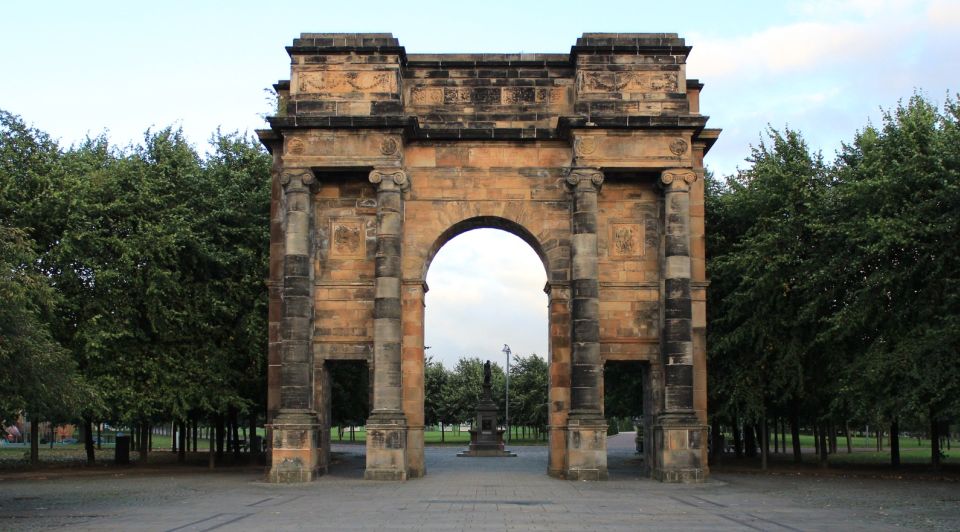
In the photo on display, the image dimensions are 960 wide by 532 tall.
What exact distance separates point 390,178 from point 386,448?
7.27 metres

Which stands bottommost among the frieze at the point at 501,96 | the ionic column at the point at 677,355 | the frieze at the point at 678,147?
the ionic column at the point at 677,355

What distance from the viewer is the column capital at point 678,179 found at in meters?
26.6

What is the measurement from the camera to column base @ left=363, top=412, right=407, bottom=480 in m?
25.3

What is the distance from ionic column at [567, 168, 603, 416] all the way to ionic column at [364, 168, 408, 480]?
15.4 feet

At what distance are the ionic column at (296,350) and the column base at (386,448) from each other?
160cm

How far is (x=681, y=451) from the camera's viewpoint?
25.5 m

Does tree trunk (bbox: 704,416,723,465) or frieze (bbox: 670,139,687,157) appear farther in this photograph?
tree trunk (bbox: 704,416,723,465)

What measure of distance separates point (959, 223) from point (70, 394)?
2161 centimetres

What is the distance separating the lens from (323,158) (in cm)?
2675

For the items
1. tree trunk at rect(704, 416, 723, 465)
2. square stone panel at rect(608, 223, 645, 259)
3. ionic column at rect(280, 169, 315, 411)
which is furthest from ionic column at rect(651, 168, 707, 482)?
tree trunk at rect(704, 416, 723, 465)

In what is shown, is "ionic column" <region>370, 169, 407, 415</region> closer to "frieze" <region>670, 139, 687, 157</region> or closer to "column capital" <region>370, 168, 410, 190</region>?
"column capital" <region>370, 168, 410, 190</region>

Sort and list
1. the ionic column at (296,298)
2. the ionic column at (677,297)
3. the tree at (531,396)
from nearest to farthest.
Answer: the ionic column at (677,297), the ionic column at (296,298), the tree at (531,396)

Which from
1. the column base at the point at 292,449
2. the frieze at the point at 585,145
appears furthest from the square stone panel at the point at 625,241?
the column base at the point at 292,449

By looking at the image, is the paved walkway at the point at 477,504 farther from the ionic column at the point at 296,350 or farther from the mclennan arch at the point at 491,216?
the mclennan arch at the point at 491,216
